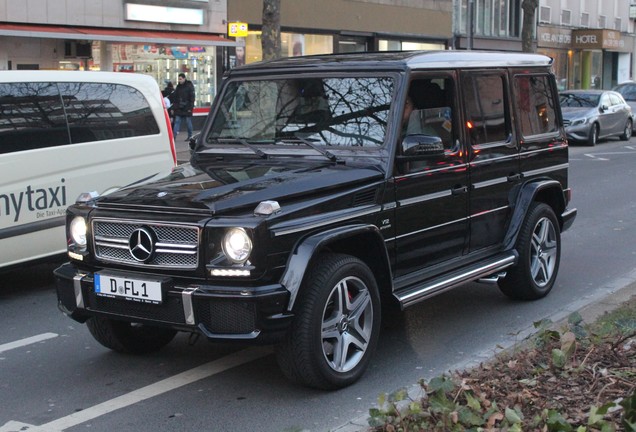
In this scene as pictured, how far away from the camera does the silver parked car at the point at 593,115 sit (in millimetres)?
25922

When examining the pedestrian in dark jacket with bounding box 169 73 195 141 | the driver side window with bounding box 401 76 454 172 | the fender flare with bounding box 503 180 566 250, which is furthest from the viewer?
the pedestrian in dark jacket with bounding box 169 73 195 141

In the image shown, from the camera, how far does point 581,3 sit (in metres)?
51.8

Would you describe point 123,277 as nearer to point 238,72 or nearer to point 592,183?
point 238,72

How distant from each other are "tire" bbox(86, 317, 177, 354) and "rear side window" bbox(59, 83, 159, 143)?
2712 mm

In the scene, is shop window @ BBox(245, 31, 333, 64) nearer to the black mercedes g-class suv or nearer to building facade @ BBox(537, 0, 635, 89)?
building facade @ BBox(537, 0, 635, 89)

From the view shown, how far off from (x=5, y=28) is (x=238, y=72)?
16.6 m

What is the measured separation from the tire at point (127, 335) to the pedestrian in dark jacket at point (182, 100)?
18.1 metres

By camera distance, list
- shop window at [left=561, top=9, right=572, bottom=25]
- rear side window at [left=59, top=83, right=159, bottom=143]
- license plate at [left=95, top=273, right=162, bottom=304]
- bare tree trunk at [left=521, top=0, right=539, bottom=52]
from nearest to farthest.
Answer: license plate at [left=95, top=273, right=162, bottom=304]
rear side window at [left=59, top=83, right=159, bottom=143]
bare tree trunk at [left=521, top=0, right=539, bottom=52]
shop window at [left=561, top=9, right=572, bottom=25]

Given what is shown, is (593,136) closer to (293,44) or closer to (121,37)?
(293,44)

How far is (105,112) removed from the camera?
8.92 metres

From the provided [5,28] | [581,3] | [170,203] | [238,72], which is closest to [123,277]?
[170,203]

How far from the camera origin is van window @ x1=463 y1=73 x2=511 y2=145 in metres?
7.09

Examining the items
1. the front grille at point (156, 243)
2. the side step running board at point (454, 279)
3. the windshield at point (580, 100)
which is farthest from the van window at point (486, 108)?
the windshield at point (580, 100)

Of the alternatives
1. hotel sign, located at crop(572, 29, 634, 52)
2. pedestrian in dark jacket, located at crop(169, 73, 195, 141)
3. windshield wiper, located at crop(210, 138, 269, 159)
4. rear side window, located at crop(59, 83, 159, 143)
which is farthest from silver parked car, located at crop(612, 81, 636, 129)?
windshield wiper, located at crop(210, 138, 269, 159)
